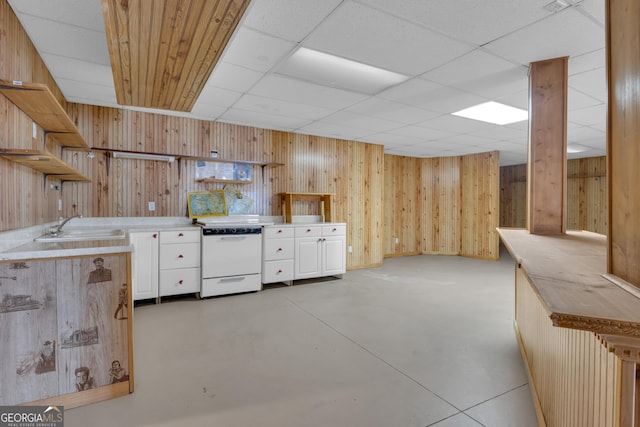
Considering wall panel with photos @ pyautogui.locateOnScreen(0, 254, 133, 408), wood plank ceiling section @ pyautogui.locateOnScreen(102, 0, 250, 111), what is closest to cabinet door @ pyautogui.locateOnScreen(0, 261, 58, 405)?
wall panel with photos @ pyautogui.locateOnScreen(0, 254, 133, 408)

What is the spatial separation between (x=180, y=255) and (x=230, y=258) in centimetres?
60

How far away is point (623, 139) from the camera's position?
1084 millimetres

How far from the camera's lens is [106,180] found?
402cm

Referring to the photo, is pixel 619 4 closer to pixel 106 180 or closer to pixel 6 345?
pixel 6 345

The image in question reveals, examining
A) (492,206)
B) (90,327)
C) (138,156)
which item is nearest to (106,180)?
(138,156)

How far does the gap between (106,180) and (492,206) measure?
724 centimetres

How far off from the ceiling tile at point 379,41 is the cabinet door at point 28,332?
7.50 feet

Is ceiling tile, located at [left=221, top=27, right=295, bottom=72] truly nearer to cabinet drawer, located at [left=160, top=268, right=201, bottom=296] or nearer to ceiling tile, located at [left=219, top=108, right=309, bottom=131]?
ceiling tile, located at [left=219, top=108, right=309, bottom=131]

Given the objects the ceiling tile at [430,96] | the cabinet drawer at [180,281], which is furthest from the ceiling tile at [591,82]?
the cabinet drawer at [180,281]

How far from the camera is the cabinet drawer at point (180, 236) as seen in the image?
3807 mm

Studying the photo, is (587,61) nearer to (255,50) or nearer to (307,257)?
(255,50)

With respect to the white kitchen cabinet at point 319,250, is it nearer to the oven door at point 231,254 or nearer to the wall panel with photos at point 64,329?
the oven door at point 231,254
